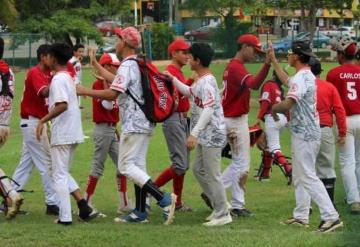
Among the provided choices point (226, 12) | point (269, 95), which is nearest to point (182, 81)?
point (269, 95)

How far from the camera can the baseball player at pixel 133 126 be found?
26.0 feet

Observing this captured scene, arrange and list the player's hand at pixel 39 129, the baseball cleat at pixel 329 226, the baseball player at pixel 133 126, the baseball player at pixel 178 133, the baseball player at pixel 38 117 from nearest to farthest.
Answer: the baseball cleat at pixel 329 226
the baseball player at pixel 133 126
the player's hand at pixel 39 129
the baseball player at pixel 38 117
the baseball player at pixel 178 133

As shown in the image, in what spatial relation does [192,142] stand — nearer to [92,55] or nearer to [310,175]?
[310,175]

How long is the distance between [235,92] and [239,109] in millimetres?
→ 210

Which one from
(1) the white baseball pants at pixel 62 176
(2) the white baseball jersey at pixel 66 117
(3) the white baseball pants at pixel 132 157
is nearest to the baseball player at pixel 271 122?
(3) the white baseball pants at pixel 132 157

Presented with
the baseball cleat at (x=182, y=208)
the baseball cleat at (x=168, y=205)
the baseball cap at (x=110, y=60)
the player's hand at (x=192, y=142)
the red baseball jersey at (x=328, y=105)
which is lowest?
the baseball cleat at (x=182, y=208)

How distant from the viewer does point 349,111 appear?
9492 millimetres

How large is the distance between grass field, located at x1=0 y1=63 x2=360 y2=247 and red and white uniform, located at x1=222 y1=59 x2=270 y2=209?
514 millimetres

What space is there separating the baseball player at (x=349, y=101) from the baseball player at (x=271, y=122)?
1.81 meters

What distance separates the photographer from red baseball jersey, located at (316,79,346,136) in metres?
8.78

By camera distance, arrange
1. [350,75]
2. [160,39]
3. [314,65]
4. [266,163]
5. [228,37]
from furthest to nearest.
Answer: [160,39]
[228,37]
[266,163]
[350,75]
[314,65]

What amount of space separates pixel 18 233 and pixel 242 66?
3324mm

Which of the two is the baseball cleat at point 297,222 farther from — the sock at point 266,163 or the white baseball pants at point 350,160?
the sock at point 266,163

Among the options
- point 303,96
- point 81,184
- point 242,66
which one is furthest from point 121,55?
point 81,184
